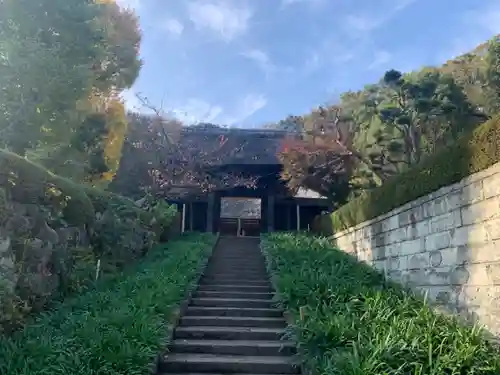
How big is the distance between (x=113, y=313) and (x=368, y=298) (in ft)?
10.0

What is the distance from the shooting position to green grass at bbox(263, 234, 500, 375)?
3779 millimetres

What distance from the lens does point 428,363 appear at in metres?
3.83

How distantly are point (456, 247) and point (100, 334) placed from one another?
156 inches

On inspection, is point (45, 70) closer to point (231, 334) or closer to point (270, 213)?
point (231, 334)

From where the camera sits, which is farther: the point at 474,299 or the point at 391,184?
the point at 391,184

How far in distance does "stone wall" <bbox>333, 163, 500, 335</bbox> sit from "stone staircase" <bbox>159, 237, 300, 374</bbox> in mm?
1944

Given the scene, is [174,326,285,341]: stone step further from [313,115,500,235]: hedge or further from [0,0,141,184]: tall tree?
[0,0,141,184]: tall tree

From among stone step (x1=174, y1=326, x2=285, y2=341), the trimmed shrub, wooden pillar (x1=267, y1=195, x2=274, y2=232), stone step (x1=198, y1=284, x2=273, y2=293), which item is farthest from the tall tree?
wooden pillar (x1=267, y1=195, x2=274, y2=232)

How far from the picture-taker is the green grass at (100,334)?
3.94 meters

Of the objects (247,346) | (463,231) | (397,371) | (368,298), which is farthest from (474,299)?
(247,346)

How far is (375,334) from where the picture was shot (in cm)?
441

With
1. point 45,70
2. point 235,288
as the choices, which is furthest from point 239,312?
point 45,70

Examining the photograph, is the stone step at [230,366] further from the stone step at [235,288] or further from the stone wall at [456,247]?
the stone step at [235,288]

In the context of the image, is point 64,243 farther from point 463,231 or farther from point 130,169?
point 130,169
